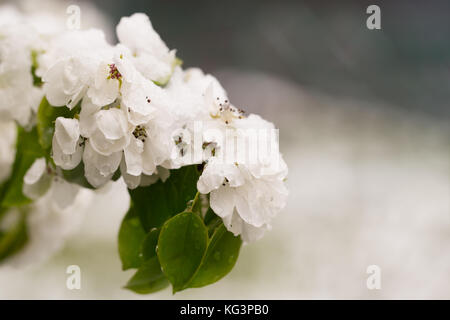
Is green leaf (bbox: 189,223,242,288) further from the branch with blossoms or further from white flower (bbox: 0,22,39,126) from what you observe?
white flower (bbox: 0,22,39,126)

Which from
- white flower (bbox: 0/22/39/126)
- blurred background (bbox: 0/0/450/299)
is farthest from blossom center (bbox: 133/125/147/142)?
blurred background (bbox: 0/0/450/299)

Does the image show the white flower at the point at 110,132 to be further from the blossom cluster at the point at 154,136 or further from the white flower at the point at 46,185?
the white flower at the point at 46,185

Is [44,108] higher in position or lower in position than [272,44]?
lower

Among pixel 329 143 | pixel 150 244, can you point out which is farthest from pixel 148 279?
pixel 329 143

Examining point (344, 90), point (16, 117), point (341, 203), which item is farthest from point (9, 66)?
point (344, 90)

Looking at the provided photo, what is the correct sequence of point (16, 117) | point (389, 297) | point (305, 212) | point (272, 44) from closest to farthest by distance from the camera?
point (16, 117) < point (389, 297) < point (305, 212) < point (272, 44)

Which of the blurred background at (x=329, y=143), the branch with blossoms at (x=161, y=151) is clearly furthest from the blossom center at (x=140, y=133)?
the blurred background at (x=329, y=143)
